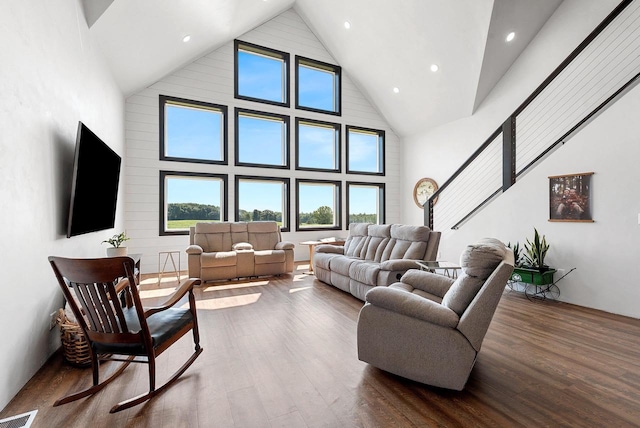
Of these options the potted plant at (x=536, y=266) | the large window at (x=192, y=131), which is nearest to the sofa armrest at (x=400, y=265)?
the potted plant at (x=536, y=266)

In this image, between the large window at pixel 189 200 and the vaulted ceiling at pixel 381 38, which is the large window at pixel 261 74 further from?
the large window at pixel 189 200

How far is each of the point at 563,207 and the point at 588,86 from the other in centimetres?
216

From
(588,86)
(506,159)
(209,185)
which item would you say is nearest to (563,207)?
(506,159)

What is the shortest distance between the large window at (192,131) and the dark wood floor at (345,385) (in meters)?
4.29

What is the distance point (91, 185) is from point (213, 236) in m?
2.64

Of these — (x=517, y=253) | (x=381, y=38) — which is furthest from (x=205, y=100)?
(x=517, y=253)

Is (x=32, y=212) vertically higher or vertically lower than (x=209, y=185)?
lower

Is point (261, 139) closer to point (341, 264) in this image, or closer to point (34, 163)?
point (341, 264)

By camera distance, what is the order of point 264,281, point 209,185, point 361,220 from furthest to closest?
point 361,220 → point 209,185 → point 264,281

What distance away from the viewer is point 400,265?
3.74 metres

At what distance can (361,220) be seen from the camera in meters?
8.35

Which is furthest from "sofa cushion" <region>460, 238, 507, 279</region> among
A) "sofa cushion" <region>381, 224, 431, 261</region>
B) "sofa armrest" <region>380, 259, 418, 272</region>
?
"sofa cushion" <region>381, 224, 431, 261</region>

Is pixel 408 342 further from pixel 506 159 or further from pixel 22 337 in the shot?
pixel 506 159

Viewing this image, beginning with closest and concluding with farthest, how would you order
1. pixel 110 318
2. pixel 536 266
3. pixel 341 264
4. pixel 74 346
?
pixel 110 318 < pixel 74 346 < pixel 536 266 < pixel 341 264
